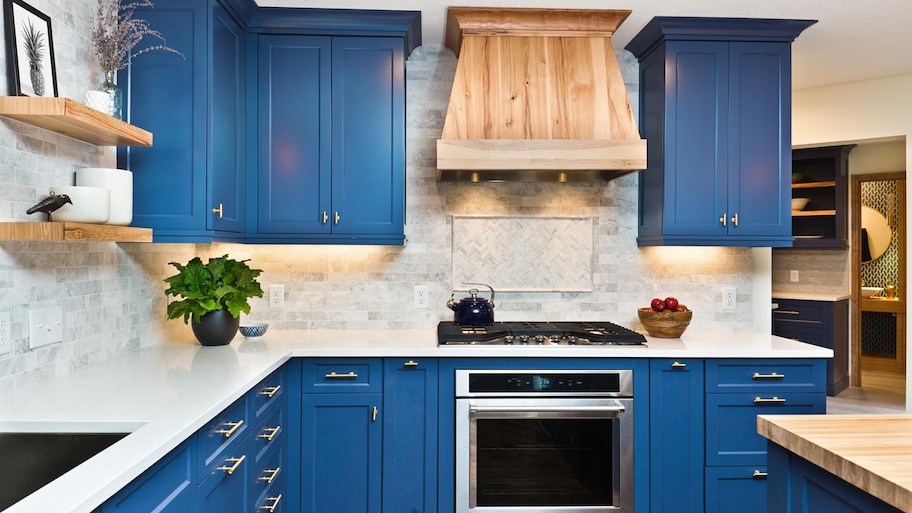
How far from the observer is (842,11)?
2770 millimetres

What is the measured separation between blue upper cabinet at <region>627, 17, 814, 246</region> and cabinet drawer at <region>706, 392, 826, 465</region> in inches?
30.7

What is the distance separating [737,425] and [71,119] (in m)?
2.87

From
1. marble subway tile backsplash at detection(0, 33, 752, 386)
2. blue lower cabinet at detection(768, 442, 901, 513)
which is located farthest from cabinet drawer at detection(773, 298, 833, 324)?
blue lower cabinet at detection(768, 442, 901, 513)

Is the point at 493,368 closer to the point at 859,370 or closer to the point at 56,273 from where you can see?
the point at 56,273

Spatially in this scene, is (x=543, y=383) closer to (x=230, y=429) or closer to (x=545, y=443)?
(x=545, y=443)

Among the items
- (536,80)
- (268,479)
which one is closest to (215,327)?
(268,479)

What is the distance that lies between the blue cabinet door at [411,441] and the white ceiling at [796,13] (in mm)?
1689

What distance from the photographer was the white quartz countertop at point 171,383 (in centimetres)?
112

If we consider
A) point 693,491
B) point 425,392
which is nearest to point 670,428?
point 693,491

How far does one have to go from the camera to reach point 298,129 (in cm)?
287

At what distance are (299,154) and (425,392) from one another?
1.31 meters

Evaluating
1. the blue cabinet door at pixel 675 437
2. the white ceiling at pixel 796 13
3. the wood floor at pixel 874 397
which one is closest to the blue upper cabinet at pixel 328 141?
the white ceiling at pixel 796 13

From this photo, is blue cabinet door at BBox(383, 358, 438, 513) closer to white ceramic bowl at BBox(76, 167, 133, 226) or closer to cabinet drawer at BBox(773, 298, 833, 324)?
white ceramic bowl at BBox(76, 167, 133, 226)

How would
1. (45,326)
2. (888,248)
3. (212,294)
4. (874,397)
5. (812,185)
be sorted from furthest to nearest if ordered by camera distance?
(888,248), (812,185), (874,397), (212,294), (45,326)
